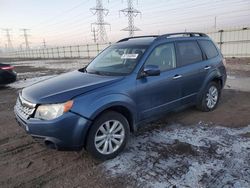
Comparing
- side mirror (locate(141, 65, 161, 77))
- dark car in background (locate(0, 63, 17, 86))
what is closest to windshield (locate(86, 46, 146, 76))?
side mirror (locate(141, 65, 161, 77))

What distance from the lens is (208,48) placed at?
5.59m

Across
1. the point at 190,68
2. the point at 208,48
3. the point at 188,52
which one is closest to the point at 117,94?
the point at 190,68

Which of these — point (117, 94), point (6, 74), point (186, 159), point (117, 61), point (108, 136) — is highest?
point (117, 61)

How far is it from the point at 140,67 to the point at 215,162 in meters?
1.81

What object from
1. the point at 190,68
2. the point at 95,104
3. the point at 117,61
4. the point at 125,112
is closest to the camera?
the point at 95,104

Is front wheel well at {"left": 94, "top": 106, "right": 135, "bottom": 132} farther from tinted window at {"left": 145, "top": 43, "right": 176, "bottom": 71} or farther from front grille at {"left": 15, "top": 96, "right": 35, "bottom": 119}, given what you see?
front grille at {"left": 15, "top": 96, "right": 35, "bottom": 119}

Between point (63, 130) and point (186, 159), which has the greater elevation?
point (63, 130)

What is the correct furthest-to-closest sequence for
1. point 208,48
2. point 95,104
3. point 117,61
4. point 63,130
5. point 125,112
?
point 208,48, point 117,61, point 125,112, point 95,104, point 63,130

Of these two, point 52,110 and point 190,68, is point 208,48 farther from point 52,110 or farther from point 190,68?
point 52,110

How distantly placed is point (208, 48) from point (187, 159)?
3.04 metres

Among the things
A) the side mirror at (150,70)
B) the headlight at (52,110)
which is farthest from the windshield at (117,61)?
the headlight at (52,110)

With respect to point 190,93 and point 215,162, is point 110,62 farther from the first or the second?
point 215,162

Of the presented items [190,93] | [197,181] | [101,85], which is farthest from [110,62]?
[197,181]

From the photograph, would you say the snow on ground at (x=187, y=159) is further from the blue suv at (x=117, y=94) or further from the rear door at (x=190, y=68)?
the rear door at (x=190, y=68)
